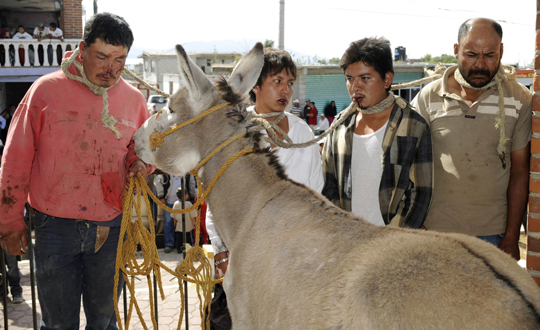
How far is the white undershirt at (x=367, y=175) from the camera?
3277 millimetres

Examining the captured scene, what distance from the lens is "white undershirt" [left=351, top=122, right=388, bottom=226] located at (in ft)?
10.8

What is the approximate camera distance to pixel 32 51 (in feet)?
72.9

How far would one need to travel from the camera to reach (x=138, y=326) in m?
5.93

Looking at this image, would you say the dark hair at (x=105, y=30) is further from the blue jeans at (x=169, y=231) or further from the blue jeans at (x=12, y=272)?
the blue jeans at (x=169, y=231)

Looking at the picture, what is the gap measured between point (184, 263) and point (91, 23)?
80.8 inches

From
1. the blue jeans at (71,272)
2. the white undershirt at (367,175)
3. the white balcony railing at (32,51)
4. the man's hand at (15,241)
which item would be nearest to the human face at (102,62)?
the blue jeans at (71,272)

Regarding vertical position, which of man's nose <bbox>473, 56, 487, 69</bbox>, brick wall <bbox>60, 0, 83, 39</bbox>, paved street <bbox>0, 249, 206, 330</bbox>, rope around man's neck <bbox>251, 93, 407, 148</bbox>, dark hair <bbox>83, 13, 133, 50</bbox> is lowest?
paved street <bbox>0, 249, 206, 330</bbox>

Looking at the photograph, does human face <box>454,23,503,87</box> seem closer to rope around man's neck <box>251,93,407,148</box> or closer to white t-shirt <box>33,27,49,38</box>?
rope around man's neck <box>251,93,407,148</box>

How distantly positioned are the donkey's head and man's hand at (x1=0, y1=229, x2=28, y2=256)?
47.7 inches

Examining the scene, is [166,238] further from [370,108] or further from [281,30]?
[281,30]

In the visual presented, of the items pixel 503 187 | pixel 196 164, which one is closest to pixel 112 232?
pixel 196 164

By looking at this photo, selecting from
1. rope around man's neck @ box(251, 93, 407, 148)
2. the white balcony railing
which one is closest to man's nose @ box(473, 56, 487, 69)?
rope around man's neck @ box(251, 93, 407, 148)

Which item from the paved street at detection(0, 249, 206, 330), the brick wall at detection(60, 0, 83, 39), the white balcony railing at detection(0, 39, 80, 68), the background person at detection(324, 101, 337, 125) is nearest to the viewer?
the paved street at detection(0, 249, 206, 330)

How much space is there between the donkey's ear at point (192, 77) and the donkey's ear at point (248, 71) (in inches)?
9.5
